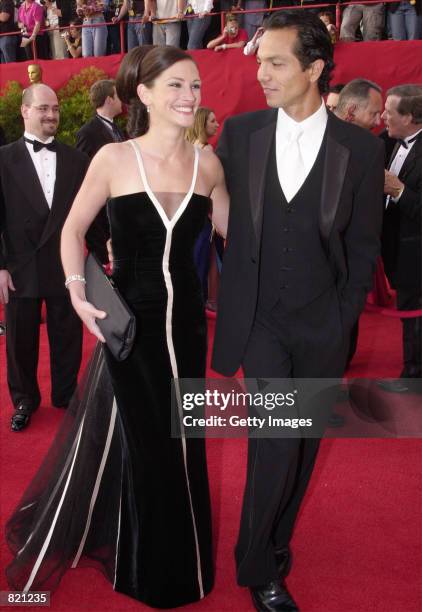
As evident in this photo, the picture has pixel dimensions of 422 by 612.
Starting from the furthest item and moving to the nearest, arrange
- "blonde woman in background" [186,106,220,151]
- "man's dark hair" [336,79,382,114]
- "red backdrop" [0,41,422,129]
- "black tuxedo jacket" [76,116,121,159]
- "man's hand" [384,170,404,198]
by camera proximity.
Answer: "red backdrop" [0,41,422,129] → "black tuxedo jacket" [76,116,121,159] → "blonde woman in background" [186,106,220,151] → "man's dark hair" [336,79,382,114] → "man's hand" [384,170,404,198]

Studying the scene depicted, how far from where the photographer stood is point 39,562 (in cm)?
261

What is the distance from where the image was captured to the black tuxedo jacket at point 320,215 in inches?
91.0

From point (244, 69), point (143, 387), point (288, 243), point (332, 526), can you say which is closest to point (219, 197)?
point (288, 243)

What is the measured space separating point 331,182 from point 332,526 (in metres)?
1.50

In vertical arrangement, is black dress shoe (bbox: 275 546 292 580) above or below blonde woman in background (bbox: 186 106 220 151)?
below

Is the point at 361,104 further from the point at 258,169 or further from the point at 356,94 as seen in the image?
the point at 258,169

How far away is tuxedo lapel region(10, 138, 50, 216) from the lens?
4.04m

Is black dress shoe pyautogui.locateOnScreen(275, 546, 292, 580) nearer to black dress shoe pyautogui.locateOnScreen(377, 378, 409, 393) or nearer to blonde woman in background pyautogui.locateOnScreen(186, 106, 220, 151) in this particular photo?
black dress shoe pyautogui.locateOnScreen(377, 378, 409, 393)

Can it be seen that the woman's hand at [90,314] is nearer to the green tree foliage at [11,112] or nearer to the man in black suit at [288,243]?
the man in black suit at [288,243]

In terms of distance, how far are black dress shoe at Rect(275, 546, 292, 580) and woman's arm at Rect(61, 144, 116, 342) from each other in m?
1.03

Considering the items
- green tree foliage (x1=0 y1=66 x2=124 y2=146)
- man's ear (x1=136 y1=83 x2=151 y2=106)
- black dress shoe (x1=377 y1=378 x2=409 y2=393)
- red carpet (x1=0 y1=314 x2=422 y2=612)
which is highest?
man's ear (x1=136 y1=83 x2=151 y2=106)

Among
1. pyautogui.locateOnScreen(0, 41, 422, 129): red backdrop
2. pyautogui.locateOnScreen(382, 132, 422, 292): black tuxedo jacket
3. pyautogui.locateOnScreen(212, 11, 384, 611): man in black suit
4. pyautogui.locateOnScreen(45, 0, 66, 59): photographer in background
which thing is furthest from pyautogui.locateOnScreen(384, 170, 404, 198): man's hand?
pyautogui.locateOnScreen(45, 0, 66, 59): photographer in background

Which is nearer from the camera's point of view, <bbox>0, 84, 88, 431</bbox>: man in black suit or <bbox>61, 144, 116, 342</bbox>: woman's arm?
<bbox>61, 144, 116, 342</bbox>: woman's arm

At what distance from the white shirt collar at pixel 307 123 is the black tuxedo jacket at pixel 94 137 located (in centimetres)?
370
